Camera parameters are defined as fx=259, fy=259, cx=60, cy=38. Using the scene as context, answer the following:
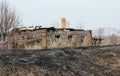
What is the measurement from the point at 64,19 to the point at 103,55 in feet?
56.9

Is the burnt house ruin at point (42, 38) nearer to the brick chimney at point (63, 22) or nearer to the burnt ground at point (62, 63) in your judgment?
the brick chimney at point (63, 22)

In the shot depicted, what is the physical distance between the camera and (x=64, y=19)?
26516 millimetres

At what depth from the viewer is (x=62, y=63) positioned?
7.87 metres

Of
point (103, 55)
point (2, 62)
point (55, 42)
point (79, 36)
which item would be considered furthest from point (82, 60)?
point (79, 36)

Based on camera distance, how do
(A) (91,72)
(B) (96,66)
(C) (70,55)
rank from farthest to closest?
(C) (70,55), (B) (96,66), (A) (91,72)

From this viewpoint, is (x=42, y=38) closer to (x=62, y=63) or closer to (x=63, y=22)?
(x=63, y=22)

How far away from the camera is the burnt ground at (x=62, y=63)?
6793mm

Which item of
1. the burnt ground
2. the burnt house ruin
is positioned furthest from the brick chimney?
the burnt ground

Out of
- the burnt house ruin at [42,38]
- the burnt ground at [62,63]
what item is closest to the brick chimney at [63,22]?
the burnt house ruin at [42,38]

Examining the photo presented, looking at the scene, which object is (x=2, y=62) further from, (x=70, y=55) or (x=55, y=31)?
(x=55, y=31)

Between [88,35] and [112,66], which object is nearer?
[112,66]

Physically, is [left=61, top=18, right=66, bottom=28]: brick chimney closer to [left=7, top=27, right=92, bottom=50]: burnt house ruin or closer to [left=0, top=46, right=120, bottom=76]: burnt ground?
[left=7, top=27, right=92, bottom=50]: burnt house ruin

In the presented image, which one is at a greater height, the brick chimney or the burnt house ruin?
the brick chimney

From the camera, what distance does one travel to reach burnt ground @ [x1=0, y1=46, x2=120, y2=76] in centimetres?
679
